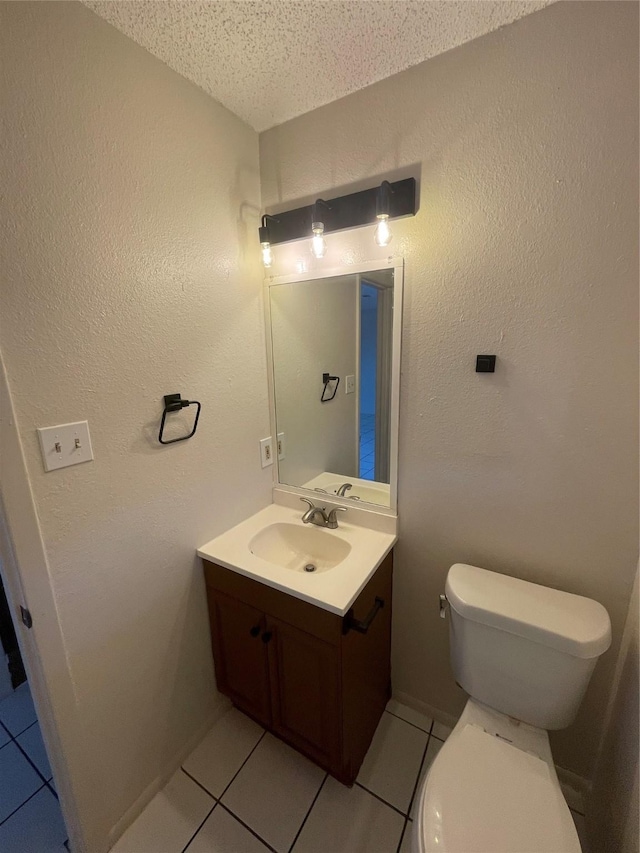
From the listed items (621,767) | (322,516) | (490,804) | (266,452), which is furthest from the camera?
(266,452)

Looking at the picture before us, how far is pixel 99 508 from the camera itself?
1.01m

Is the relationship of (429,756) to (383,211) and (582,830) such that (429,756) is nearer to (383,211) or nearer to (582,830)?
(582,830)

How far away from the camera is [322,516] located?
4.89 ft

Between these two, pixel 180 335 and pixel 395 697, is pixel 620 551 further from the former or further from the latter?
pixel 180 335

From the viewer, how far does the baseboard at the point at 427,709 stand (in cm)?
146

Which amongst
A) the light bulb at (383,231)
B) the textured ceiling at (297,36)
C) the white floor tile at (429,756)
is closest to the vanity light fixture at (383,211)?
the light bulb at (383,231)

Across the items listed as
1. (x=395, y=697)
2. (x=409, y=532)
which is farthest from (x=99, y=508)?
(x=395, y=697)

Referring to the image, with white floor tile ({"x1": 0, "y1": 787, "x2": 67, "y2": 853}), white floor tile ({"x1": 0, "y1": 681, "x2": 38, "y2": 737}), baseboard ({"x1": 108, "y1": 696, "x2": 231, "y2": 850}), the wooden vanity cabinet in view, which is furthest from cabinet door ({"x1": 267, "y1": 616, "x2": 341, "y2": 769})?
white floor tile ({"x1": 0, "y1": 681, "x2": 38, "y2": 737})

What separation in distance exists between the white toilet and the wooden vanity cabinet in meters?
0.31

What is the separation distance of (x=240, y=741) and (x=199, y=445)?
125cm

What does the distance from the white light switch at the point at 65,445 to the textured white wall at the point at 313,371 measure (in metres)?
0.80

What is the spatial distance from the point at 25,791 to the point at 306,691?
1111 millimetres

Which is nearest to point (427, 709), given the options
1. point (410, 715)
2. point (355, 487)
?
point (410, 715)

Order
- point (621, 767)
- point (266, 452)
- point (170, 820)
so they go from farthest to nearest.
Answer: point (266, 452)
point (170, 820)
point (621, 767)
